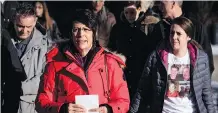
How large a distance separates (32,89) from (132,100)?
99cm

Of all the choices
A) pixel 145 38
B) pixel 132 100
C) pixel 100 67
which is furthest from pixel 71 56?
pixel 145 38

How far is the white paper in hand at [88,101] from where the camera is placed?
3645mm

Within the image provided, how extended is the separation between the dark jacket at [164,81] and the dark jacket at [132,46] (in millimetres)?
411

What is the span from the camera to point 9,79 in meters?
4.41

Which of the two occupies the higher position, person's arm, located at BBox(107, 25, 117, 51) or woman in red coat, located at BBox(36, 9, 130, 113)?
person's arm, located at BBox(107, 25, 117, 51)

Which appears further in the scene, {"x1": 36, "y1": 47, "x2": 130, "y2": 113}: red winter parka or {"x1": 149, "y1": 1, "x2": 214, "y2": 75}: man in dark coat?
{"x1": 149, "y1": 1, "x2": 214, "y2": 75}: man in dark coat

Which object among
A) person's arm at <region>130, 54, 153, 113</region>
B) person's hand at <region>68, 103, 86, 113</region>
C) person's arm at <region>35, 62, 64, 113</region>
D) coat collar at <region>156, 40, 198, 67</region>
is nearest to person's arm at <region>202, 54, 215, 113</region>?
coat collar at <region>156, 40, 198, 67</region>

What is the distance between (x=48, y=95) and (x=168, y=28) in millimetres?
1196

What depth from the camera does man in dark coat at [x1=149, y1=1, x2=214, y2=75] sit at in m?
4.11

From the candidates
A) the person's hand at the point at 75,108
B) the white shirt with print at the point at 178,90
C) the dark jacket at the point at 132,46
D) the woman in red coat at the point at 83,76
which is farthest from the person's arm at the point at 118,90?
the dark jacket at the point at 132,46

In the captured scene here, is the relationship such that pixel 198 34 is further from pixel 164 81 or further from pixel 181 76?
pixel 164 81

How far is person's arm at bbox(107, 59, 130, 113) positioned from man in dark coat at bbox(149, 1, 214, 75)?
557 millimetres

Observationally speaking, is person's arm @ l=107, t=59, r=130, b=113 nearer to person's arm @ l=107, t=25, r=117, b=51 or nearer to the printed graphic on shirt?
the printed graphic on shirt

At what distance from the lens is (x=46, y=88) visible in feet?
12.1
